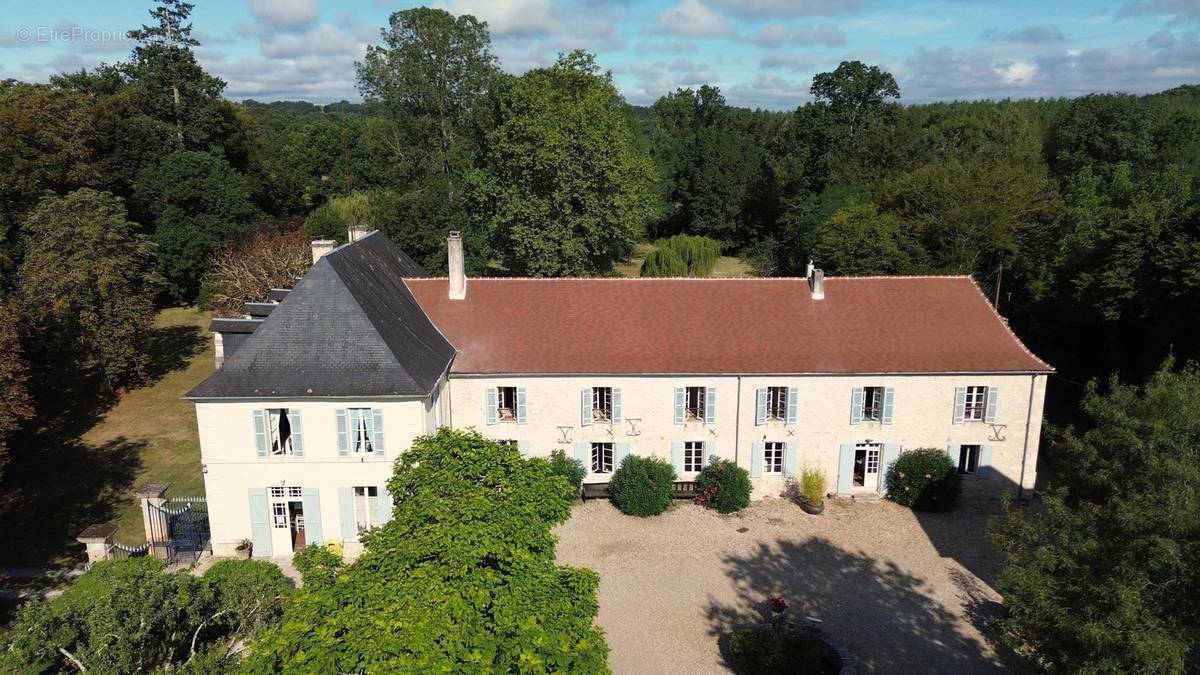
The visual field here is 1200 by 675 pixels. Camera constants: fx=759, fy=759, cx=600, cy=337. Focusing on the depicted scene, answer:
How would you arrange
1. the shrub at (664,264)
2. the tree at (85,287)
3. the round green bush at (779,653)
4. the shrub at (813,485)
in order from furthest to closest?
the shrub at (664,264) < the tree at (85,287) < the shrub at (813,485) < the round green bush at (779,653)

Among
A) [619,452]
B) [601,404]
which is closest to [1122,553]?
[619,452]

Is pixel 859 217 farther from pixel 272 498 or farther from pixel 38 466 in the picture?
pixel 38 466

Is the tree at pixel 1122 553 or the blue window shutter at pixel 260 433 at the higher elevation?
the tree at pixel 1122 553

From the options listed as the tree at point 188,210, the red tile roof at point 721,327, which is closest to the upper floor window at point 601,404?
the red tile roof at point 721,327

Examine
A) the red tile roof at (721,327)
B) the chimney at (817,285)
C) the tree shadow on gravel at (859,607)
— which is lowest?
the tree shadow on gravel at (859,607)

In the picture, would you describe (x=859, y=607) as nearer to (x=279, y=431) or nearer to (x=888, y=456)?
(x=888, y=456)

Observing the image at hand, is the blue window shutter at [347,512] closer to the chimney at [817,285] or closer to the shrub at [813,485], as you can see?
the shrub at [813,485]
